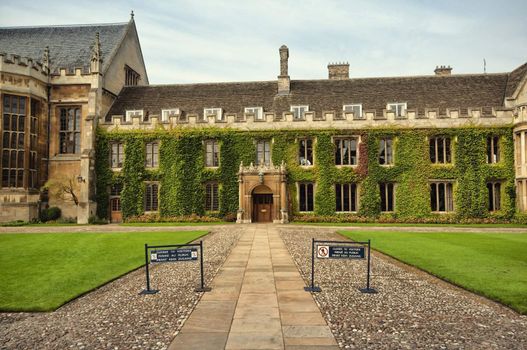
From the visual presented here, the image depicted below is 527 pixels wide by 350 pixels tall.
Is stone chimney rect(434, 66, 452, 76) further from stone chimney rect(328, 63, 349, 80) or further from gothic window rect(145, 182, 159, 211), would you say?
gothic window rect(145, 182, 159, 211)

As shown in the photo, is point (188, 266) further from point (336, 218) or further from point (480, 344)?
point (336, 218)

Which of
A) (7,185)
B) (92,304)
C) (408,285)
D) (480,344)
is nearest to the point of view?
(480,344)

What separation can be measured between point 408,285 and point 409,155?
2370cm

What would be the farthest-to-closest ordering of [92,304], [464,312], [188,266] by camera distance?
[188,266]
[92,304]
[464,312]

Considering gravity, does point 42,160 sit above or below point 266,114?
below

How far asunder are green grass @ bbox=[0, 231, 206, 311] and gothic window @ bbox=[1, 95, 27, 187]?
13.3 meters

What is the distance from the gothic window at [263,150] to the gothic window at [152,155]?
902 centimetres

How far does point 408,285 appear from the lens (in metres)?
9.99

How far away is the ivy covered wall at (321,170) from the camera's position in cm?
3091

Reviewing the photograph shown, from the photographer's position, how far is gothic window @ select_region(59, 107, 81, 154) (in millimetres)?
34062

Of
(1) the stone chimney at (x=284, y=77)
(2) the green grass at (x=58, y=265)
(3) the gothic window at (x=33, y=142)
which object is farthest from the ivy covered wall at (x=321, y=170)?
(2) the green grass at (x=58, y=265)

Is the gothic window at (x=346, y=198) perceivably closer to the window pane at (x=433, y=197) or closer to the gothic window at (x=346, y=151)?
the gothic window at (x=346, y=151)

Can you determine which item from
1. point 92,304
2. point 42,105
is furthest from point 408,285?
point 42,105

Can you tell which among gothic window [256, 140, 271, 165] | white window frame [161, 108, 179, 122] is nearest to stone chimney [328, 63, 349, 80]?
gothic window [256, 140, 271, 165]
